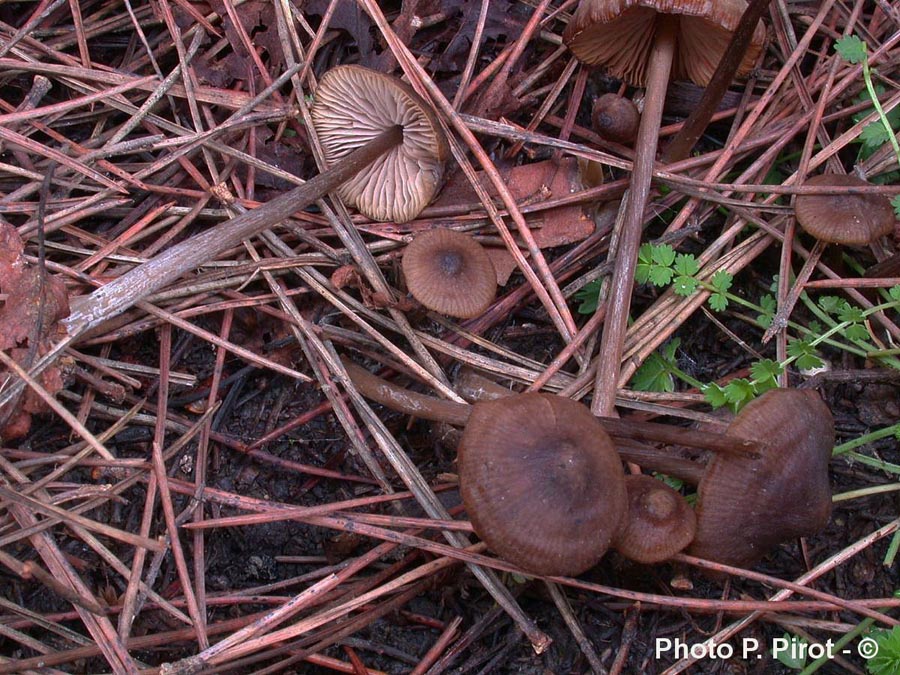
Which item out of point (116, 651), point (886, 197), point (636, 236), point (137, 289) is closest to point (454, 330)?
point (636, 236)

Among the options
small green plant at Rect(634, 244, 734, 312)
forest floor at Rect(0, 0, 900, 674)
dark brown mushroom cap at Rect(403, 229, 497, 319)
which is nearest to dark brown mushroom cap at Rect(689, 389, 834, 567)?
forest floor at Rect(0, 0, 900, 674)

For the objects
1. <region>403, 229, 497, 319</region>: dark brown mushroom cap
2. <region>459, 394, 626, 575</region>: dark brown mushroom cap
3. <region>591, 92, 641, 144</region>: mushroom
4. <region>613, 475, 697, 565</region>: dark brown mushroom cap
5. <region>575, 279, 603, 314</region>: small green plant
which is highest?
<region>591, 92, 641, 144</region>: mushroom

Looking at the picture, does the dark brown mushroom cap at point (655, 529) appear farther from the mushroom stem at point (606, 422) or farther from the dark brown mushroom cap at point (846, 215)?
the dark brown mushroom cap at point (846, 215)

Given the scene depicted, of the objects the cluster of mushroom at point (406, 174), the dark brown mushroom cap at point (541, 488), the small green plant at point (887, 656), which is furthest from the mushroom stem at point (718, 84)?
the small green plant at point (887, 656)

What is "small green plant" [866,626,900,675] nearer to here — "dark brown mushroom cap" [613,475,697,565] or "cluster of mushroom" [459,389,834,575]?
"cluster of mushroom" [459,389,834,575]

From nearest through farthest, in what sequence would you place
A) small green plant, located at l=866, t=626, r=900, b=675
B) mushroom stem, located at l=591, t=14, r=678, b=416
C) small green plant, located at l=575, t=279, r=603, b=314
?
small green plant, located at l=866, t=626, r=900, b=675 → mushroom stem, located at l=591, t=14, r=678, b=416 → small green plant, located at l=575, t=279, r=603, b=314

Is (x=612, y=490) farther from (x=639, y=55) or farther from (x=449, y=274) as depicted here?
(x=639, y=55)
